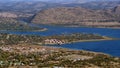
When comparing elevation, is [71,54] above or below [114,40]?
above

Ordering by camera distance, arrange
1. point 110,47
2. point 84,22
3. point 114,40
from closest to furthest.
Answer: point 110,47
point 114,40
point 84,22

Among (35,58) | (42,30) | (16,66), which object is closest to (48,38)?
(42,30)

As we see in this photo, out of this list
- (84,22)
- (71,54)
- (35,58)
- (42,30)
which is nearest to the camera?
(35,58)

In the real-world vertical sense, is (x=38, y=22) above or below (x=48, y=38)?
below

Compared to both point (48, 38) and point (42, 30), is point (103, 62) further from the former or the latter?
point (42, 30)

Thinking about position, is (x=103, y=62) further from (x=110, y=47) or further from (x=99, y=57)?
(x=110, y=47)

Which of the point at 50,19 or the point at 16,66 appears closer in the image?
the point at 16,66

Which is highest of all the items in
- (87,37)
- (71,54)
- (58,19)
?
(71,54)

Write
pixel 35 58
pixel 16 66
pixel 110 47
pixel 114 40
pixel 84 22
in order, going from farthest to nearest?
pixel 84 22
pixel 114 40
pixel 110 47
pixel 35 58
pixel 16 66

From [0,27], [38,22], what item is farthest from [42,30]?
[38,22]
